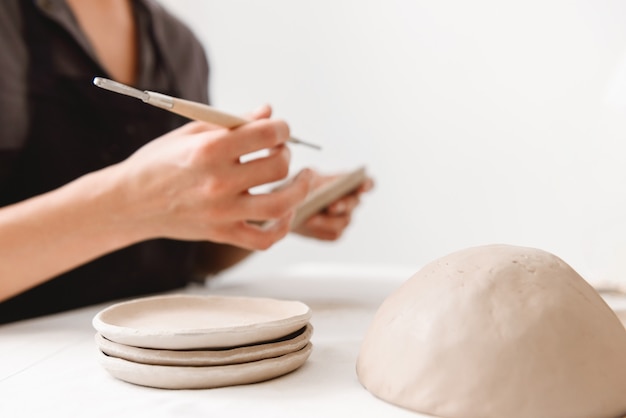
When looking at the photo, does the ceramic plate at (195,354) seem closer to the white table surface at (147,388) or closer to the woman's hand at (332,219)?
the white table surface at (147,388)

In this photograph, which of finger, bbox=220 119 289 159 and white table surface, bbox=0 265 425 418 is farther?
finger, bbox=220 119 289 159

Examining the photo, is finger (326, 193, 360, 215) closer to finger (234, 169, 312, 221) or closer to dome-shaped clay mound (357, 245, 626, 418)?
finger (234, 169, 312, 221)

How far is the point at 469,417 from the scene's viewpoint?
0.49m

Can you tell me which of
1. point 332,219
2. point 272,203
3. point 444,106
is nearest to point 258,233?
point 272,203

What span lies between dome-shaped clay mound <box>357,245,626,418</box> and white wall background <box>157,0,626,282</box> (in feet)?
2.96

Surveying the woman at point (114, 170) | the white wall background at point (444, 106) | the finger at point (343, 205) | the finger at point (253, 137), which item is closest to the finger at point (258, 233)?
the woman at point (114, 170)

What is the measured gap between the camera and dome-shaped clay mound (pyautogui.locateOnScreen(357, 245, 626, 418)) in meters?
0.49

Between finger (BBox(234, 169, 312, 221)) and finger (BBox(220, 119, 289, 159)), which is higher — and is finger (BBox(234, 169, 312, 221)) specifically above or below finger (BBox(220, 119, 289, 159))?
below

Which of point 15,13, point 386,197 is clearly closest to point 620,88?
point 386,197

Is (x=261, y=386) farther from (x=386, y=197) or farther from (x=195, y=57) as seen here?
(x=386, y=197)

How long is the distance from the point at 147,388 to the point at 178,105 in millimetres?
306

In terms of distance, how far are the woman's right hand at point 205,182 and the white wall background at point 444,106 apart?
0.86 metres

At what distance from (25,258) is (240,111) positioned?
1500 mm

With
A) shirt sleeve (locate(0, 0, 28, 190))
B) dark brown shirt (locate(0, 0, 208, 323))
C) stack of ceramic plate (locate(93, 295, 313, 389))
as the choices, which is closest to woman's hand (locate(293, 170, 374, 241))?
dark brown shirt (locate(0, 0, 208, 323))
